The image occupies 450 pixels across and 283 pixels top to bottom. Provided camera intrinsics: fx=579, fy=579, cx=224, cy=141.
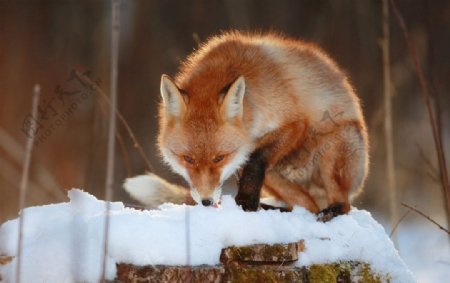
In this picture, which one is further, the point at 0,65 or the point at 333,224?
the point at 0,65

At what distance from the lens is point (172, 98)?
3307 millimetres

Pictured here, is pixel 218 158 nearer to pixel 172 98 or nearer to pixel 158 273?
pixel 172 98

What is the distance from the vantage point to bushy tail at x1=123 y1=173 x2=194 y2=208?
3.81 meters

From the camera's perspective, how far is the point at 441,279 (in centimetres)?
636

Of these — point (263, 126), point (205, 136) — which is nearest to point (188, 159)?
point (205, 136)

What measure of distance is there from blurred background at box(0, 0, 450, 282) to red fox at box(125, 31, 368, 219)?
3851 mm

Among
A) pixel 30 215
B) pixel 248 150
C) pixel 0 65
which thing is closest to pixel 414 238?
pixel 248 150

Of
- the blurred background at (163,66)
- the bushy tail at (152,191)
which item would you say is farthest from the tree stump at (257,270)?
the blurred background at (163,66)

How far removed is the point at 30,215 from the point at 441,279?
510cm

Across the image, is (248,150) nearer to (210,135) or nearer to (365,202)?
(210,135)

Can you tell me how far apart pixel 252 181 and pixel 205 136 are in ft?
1.40

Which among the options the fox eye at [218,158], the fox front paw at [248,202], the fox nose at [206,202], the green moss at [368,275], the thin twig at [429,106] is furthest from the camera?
the fox front paw at [248,202]

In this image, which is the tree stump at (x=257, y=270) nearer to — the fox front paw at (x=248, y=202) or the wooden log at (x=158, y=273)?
the wooden log at (x=158, y=273)

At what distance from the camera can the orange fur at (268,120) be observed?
10.6 ft
